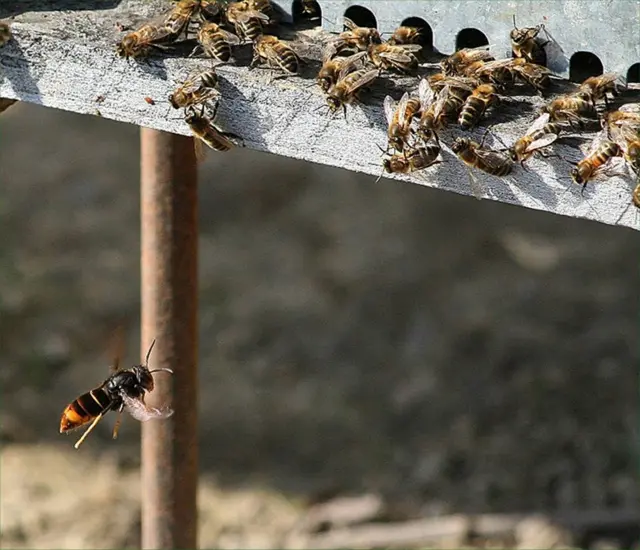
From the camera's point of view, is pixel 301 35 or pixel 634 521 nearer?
pixel 301 35

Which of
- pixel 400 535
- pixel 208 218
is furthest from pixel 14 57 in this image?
pixel 208 218

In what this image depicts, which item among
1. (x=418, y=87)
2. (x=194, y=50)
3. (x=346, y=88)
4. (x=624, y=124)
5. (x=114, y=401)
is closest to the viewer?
(x=624, y=124)

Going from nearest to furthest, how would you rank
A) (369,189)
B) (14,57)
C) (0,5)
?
(14,57) < (0,5) < (369,189)

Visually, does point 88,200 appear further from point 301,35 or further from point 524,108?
point 524,108

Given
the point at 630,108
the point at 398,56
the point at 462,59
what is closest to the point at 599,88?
the point at 630,108

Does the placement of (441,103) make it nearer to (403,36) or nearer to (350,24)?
(403,36)
